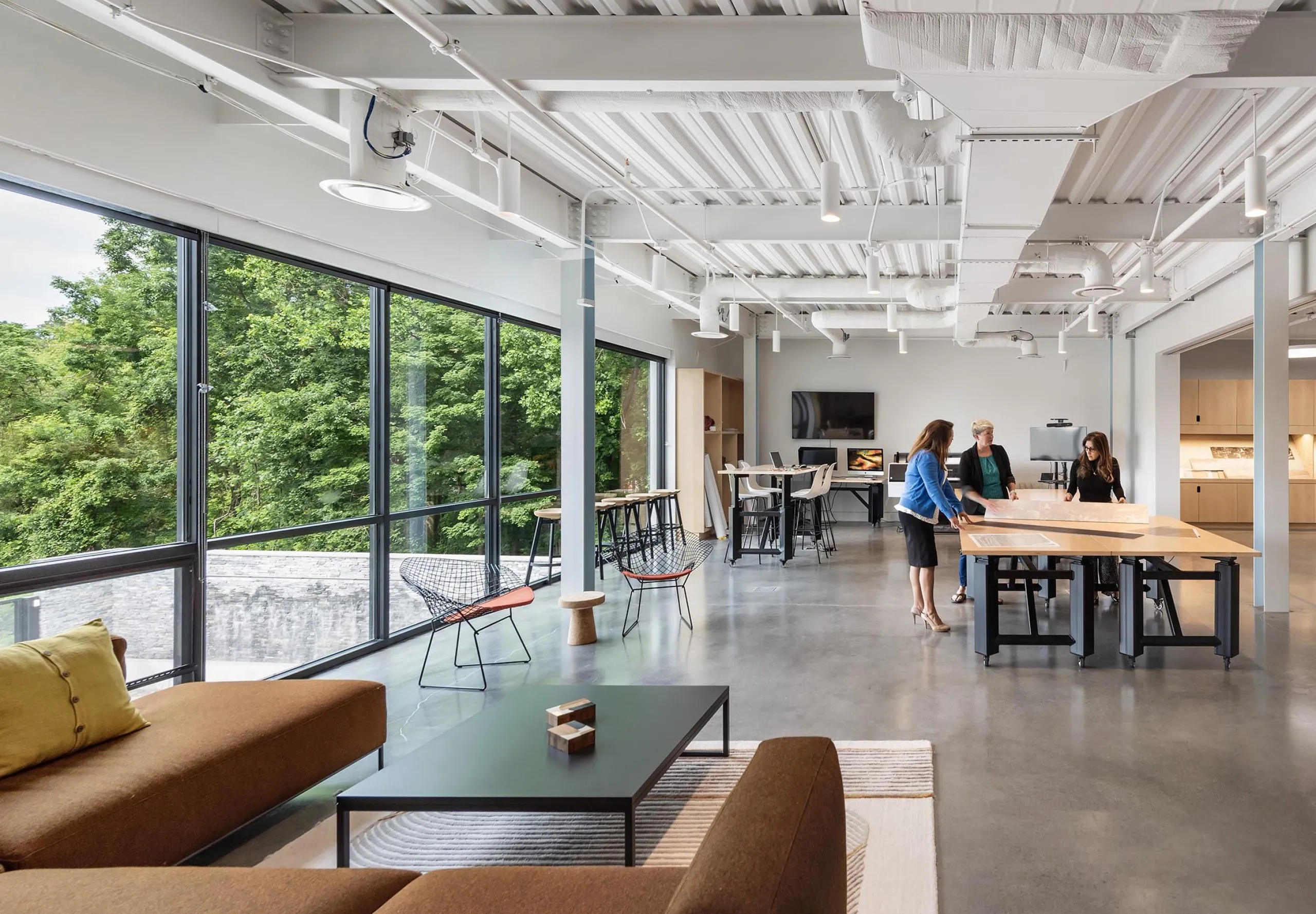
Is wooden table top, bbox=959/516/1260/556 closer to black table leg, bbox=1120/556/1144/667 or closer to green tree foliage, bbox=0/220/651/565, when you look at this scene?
black table leg, bbox=1120/556/1144/667

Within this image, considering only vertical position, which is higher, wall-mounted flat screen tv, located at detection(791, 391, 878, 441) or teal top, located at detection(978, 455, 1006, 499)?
wall-mounted flat screen tv, located at detection(791, 391, 878, 441)

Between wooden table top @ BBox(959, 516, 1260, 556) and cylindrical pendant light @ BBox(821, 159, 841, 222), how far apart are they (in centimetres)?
211

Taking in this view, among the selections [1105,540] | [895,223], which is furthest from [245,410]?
[1105,540]

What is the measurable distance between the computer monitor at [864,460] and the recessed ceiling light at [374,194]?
37.2ft

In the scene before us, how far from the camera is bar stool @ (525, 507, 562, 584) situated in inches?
291

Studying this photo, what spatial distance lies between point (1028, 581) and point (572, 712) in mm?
3547

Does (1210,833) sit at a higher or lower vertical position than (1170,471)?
lower

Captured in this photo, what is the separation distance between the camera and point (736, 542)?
9141mm

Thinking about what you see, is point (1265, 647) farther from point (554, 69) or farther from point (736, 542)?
point (554, 69)

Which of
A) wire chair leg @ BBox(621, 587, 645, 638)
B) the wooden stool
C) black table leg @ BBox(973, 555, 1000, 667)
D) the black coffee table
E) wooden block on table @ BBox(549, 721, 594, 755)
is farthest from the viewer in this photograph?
wire chair leg @ BBox(621, 587, 645, 638)

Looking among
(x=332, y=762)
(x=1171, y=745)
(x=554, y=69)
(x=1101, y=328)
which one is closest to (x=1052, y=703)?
(x=1171, y=745)

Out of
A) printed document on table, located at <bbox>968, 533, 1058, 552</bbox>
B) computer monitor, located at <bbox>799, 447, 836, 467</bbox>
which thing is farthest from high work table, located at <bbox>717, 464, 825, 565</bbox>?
computer monitor, located at <bbox>799, 447, 836, 467</bbox>

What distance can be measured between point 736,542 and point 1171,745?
18.7 feet

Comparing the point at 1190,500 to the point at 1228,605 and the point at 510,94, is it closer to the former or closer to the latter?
the point at 1228,605
